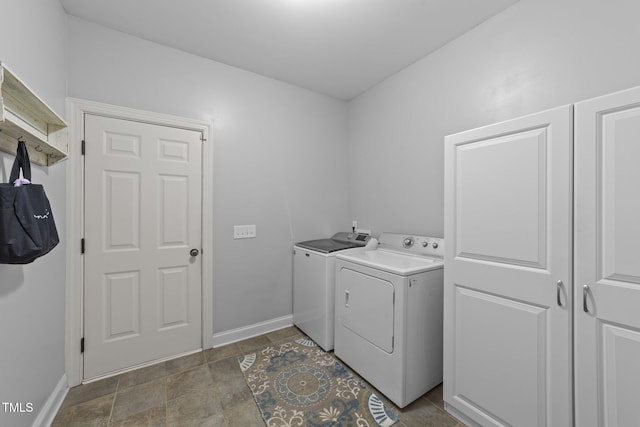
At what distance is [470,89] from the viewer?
6.71 feet

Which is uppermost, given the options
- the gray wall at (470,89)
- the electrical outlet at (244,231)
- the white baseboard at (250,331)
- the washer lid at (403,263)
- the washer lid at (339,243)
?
the gray wall at (470,89)

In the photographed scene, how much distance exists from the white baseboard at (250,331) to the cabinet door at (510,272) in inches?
66.6

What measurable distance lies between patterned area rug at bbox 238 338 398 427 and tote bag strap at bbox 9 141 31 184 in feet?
5.88

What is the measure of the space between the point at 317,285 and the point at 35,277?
6.19 ft

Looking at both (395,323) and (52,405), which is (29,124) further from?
(395,323)

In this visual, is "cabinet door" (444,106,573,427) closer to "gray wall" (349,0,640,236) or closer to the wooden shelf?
"gray wall" (349,0,640,236)

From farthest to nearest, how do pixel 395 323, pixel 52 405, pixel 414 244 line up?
1. pixel 414 244
2. pixel 395 323
3. pixel 52 405

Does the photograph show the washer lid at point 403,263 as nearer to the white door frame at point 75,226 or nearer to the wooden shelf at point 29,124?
the wooden shelf at point 29,124

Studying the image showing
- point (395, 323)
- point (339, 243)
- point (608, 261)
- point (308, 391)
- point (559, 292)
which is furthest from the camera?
point (339, 243)

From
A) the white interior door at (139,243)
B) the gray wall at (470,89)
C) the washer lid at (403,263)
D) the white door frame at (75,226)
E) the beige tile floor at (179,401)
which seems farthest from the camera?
the white interior door at (139,243)

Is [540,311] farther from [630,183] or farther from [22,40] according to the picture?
[22,40]

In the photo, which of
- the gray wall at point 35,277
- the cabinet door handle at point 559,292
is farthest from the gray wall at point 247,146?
the cabinet door handle at point 559,292

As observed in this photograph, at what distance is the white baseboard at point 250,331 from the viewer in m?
2.46

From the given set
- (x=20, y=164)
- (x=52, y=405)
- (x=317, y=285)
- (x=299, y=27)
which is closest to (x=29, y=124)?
(x=20, y=164)
